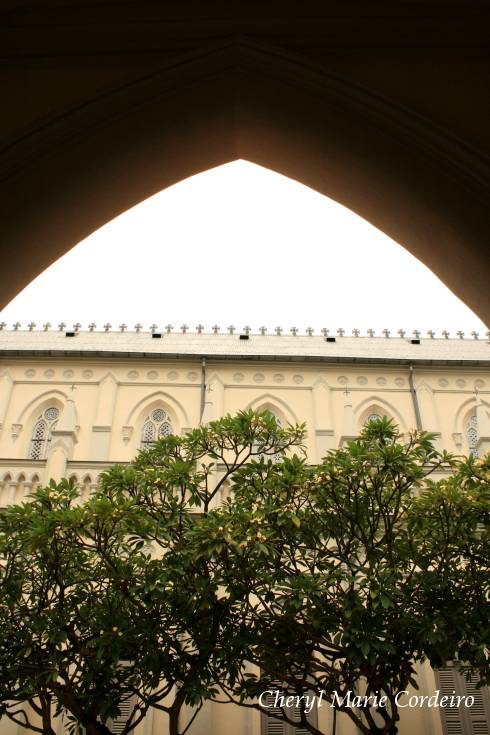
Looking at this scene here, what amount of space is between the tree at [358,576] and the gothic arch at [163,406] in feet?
42.1

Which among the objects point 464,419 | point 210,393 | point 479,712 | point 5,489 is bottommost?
point 479,712

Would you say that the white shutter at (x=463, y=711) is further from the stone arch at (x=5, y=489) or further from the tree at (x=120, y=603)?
the stone arch at (x=5, y=489)

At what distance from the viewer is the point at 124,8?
3.00 metres

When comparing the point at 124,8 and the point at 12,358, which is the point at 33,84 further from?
the point at 12,358

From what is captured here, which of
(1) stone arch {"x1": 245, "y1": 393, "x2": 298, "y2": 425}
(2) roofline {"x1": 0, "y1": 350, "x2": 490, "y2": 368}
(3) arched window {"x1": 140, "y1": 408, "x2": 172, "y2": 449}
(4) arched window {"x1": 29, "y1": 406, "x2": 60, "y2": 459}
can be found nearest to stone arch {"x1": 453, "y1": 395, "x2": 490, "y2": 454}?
(2) roofline {"x1": 0, "y1": 350, "x2": 490, "y2": 368}

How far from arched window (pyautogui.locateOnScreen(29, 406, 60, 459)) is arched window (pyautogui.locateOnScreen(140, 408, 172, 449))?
10.9ft

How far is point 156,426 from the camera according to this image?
23.4 meters

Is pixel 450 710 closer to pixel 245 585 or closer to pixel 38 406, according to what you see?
pixel 245 585

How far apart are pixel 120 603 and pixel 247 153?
7865 mm

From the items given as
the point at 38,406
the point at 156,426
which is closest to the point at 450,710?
the point at 156,426

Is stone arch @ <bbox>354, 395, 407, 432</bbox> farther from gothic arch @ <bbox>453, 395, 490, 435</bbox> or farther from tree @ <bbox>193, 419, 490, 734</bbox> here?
tree @ <bbox>193, 419, 490, 734</bbox>

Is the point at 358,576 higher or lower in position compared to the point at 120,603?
higher

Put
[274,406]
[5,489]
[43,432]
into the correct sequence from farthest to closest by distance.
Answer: [274,406], [43,432], [5,489]

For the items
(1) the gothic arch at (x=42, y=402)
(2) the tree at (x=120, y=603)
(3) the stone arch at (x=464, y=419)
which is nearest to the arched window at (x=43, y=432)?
(1) the gothic arch at (x=42, y=402)
